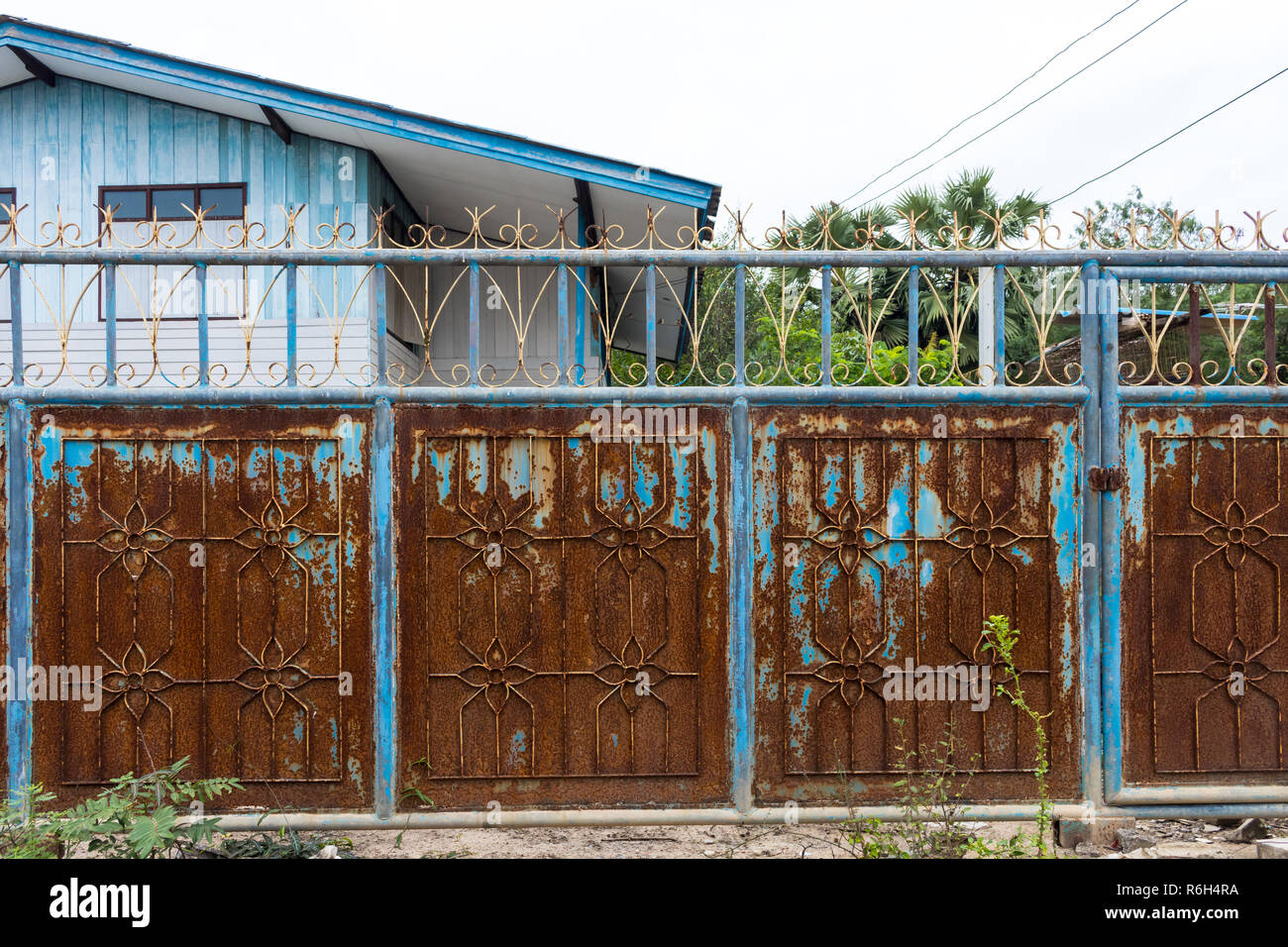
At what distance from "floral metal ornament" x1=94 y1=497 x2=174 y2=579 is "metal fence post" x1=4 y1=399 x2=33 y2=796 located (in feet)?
1.03

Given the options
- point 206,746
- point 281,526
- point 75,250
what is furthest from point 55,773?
point 75,250

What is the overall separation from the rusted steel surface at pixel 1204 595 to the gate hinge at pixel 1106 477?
8 cm

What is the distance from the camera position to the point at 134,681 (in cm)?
336

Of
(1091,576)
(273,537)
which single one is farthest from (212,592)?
(1091,576)

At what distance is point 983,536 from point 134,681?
351 centimetres

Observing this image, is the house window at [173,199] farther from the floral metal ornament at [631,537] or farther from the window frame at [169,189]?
the floral metal ornament at [631,537]

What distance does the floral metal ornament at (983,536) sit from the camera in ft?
11.3

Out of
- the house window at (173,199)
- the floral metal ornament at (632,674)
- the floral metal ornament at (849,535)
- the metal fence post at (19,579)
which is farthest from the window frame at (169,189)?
the floral metal ornament at (849,535)

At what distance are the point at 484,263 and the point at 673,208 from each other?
4.28m

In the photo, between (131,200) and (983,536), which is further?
(131,200)

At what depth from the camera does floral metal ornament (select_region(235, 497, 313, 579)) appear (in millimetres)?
3383

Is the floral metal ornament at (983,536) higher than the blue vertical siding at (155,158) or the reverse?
the reverse

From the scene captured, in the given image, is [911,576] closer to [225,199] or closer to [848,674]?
[848,674]
